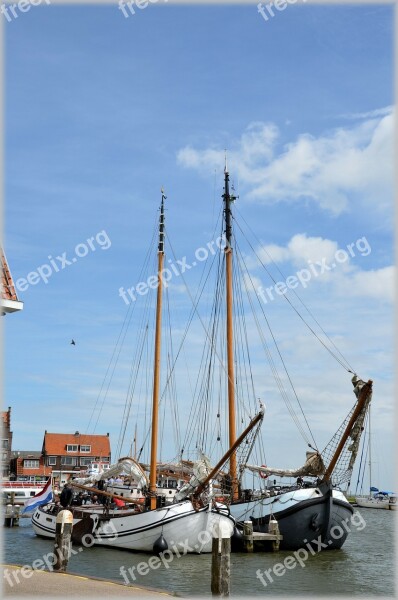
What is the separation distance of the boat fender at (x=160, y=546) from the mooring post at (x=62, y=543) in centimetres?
1341

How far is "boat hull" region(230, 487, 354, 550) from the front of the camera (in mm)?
39312

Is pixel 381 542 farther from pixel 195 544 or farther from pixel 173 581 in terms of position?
pixel 173 581

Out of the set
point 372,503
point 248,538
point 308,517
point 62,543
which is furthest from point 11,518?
point 372,503

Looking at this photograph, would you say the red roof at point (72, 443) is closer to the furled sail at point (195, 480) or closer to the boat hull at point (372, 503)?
the boat hull at point (372, 503)

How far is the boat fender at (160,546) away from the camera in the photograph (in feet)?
117

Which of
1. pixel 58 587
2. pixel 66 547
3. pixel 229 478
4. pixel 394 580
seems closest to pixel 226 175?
pixel 229 478

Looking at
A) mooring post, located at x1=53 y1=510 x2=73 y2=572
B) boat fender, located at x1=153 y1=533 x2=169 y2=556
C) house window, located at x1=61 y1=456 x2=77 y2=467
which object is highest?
house window, located at x1=61 y1=456 x2=77 y2=467

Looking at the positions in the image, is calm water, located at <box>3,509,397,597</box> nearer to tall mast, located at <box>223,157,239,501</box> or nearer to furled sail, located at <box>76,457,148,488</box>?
furled sail, located at <box>76,457,148,488</box>

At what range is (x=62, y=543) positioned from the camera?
74.6ft

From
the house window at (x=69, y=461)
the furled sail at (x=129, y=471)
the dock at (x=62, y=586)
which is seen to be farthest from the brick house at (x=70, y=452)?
the dock at (x=62, y=586)

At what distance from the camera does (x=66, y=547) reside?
74.7 feet

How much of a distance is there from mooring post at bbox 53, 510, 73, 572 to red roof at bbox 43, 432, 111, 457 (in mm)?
86947

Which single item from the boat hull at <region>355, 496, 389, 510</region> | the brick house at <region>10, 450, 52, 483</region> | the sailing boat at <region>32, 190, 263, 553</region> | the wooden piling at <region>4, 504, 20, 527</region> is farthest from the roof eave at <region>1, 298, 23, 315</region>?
the boat hull at <region>355, 496, 389, 510</region>

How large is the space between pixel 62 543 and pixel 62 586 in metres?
5.20
